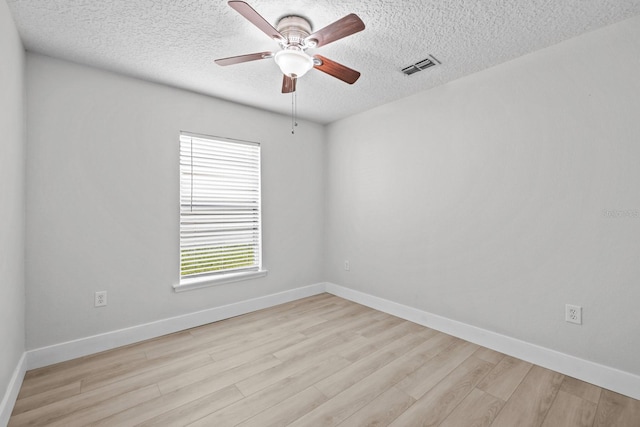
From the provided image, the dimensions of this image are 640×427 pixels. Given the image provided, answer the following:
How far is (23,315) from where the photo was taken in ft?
6.93

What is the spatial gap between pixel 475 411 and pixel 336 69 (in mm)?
2356

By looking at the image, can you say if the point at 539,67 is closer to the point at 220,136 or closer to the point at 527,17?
the point at 527,17

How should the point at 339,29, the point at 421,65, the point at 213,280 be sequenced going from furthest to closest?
the point at 213,280
the point at 421,65
the point at 339,29

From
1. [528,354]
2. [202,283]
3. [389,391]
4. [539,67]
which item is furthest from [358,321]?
[539,67]

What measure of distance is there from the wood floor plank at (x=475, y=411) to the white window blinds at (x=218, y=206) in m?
2.43

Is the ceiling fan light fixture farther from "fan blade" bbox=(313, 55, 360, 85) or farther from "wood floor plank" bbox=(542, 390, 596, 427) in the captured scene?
"wood floor plank" bbox=(542, 390, 596, 427)

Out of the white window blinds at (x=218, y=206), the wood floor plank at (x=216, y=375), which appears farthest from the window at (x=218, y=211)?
the wood floor plank at (x=216, y=375)

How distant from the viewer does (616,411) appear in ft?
5.56

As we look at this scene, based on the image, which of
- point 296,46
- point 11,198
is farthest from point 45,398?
point 296,46

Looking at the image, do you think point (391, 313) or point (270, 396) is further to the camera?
point (391, 313)

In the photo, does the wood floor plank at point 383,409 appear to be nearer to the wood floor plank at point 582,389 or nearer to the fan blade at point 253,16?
the wood floor plank at point 582,389

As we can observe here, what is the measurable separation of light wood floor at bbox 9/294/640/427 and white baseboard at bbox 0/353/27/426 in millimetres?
49

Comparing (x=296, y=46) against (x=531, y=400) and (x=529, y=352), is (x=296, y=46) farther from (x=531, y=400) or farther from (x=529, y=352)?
(x=529, y=352)

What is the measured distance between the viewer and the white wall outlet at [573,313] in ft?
6.64
